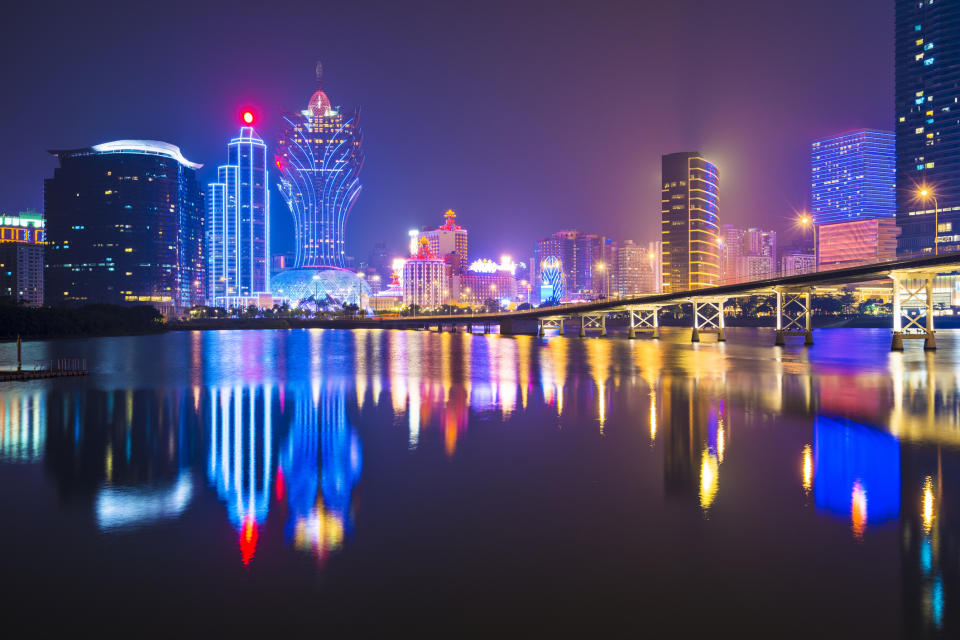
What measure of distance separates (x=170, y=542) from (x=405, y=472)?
6.34 metres

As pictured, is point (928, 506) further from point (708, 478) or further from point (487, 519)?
point (487, 519)

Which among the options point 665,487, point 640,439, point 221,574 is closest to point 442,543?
point 221,574

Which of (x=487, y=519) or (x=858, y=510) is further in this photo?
(x=858, y=510)

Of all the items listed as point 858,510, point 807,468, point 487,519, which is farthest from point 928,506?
point 487,519

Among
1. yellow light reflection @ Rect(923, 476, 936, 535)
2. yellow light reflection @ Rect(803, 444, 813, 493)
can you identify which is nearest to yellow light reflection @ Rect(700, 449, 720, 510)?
yellow light reflection @ Rect(803, 444, 813, 493)

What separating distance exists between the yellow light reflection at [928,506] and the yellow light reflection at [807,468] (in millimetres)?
2250

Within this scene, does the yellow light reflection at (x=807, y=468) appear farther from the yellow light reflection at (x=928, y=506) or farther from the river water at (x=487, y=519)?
the yellow light reflection at (x=928, y=506)

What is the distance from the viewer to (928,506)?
1277 cm

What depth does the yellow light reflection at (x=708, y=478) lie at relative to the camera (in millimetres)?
13422

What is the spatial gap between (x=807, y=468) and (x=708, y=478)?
314 centimetres

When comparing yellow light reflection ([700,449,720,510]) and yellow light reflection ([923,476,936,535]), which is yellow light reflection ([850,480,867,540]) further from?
yellow light reflection ([700,449,720,510])

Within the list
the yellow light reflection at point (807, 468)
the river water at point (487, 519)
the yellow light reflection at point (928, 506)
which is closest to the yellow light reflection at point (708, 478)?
the river water at point (487, 519)

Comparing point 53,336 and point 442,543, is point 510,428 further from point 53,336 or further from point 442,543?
point 53,336

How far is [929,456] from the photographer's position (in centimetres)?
1722
